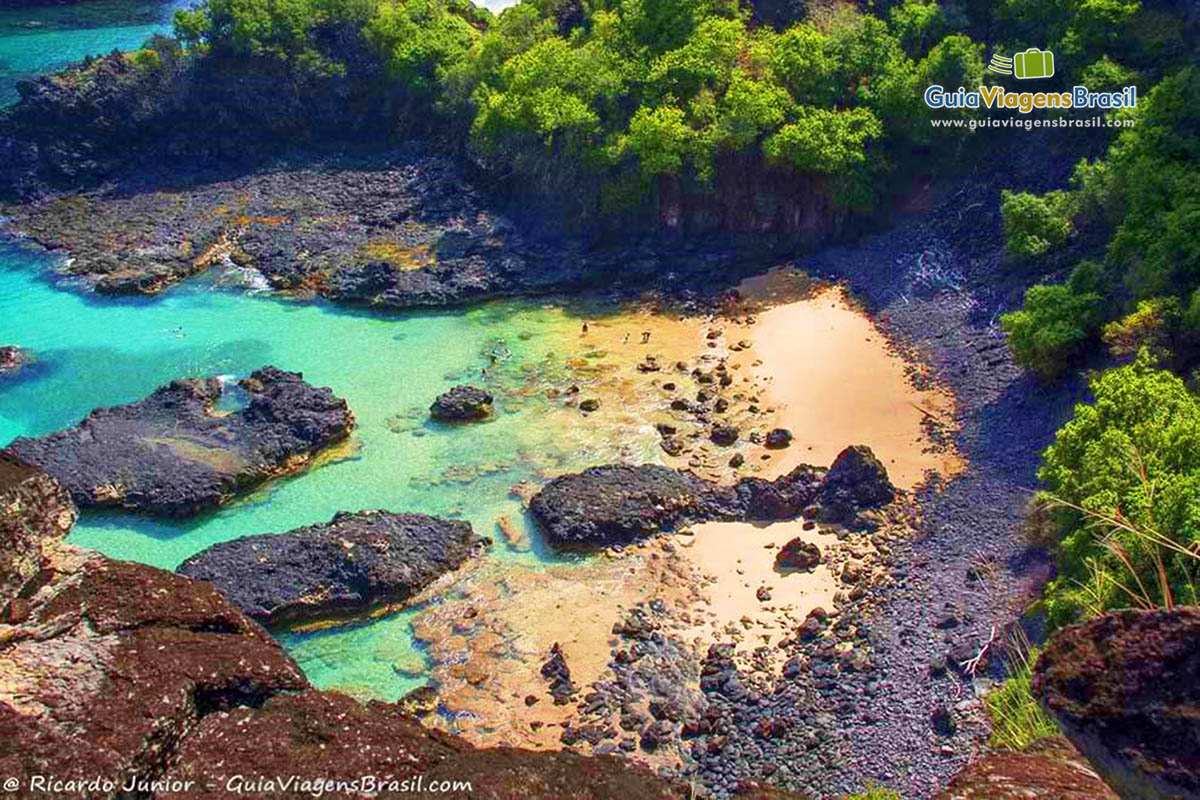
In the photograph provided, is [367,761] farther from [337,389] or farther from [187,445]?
[337,389]

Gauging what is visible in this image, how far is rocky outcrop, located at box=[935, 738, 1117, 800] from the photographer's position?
10.1 metres

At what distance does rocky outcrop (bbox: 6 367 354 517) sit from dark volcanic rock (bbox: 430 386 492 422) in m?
3.05

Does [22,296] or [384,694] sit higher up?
[22,296]

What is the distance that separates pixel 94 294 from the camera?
147ft

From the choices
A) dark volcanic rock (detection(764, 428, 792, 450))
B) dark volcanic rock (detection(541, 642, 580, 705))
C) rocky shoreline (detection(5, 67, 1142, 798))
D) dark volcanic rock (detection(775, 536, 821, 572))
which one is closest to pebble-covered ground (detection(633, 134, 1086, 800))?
rocky shoreline (detection(5, 67, 1142, 798))

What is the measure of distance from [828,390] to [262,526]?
18.8 meters

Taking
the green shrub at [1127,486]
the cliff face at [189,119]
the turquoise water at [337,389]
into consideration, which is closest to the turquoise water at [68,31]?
the cliff face at [189,119]

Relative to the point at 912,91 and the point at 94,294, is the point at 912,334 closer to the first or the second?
the point at 912,91

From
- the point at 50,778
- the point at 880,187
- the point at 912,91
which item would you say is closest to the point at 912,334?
the point at 880,187

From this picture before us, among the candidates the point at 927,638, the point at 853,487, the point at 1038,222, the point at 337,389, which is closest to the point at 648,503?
the point at 853,487

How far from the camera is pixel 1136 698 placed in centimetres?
962

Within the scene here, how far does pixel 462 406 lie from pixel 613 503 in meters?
7.92

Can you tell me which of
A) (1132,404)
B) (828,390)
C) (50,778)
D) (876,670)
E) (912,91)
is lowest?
(876,670)

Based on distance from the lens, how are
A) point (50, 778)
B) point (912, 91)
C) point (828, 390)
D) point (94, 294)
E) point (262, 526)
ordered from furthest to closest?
point (94, 294), point (912, 91), point (828, 390), point (262, 526), point (50, 778)
